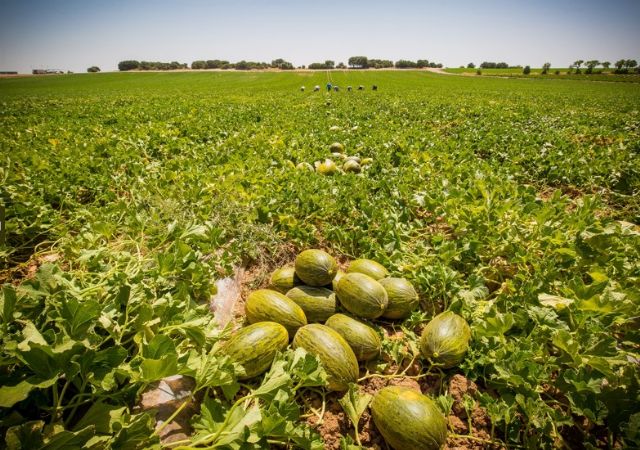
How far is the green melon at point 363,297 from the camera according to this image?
2.60 m

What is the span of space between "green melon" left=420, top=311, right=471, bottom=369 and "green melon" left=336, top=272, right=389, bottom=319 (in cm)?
43

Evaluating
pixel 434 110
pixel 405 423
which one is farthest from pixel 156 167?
pixel 434 110

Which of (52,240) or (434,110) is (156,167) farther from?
(434,110)

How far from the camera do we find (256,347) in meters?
2.15

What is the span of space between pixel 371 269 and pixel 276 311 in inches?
41.6

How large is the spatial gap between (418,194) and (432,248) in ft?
3.91

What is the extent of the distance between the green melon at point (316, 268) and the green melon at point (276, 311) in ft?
1.12

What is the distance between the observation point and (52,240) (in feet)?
12.3

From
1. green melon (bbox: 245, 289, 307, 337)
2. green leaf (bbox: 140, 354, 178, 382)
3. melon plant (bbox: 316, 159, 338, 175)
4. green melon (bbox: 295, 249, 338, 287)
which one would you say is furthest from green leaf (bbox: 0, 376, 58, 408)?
melon plant (bbox: 316, 159, 338, 175)

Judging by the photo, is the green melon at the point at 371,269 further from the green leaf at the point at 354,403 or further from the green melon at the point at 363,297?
the green leaf at the point at 354,403

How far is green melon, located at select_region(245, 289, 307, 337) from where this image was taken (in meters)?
2.49

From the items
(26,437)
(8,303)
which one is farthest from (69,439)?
(8,303)

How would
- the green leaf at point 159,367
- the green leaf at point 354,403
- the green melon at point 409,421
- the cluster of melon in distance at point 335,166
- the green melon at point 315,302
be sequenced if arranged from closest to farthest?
the green leaf at point 159,367 → the green melon at point 409,421 → the green leaf at point 354,403 → the green melon at point 315,302 → the cluster of melon in distance at point 335,166

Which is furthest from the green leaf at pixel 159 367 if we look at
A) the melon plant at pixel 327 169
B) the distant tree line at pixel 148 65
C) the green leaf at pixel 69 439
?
the distant tree line at pixel 148 65
